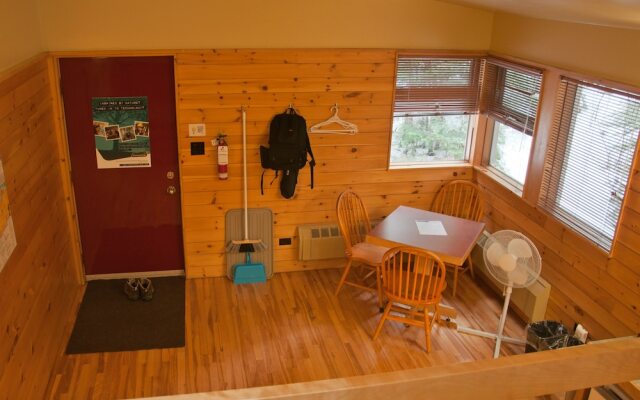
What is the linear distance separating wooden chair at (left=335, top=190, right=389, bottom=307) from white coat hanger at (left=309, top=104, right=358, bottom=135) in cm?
54

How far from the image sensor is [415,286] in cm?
432

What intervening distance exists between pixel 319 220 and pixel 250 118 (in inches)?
46.5

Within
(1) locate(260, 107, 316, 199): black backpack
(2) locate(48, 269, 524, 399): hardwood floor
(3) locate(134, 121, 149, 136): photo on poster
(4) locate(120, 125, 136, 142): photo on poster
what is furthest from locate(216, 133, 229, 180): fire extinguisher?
(2) locate(48, 269, 524, 399): hardwood floor

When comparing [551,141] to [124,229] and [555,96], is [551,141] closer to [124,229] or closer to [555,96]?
[555,96]

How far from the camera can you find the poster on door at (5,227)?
3.20 meters

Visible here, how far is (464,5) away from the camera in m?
5.12

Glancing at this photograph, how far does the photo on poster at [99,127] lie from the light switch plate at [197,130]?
69cm

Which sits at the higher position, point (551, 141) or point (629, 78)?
point (629, 78)

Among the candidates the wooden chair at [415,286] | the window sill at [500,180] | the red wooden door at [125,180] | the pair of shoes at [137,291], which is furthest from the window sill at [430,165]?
the pair of shoes at [137,291]

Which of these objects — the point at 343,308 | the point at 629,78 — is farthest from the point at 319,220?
the point at 629,78

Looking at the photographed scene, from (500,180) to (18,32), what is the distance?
13.1 feet

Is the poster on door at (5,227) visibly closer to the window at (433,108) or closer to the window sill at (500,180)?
the window at (433,108)

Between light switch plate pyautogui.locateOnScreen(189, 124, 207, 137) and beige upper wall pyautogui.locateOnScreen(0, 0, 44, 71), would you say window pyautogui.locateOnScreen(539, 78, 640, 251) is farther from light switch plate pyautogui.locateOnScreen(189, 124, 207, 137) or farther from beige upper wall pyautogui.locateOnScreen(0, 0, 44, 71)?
beige upper wall pyautogui.locateOnScreen(0, 0, 44, 71)

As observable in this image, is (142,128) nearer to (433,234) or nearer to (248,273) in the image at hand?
(248,273)
